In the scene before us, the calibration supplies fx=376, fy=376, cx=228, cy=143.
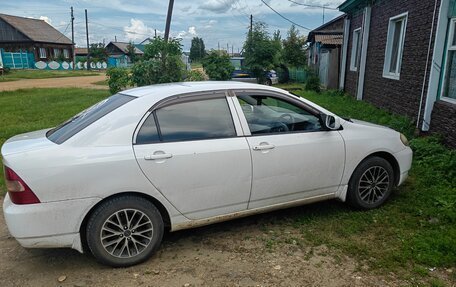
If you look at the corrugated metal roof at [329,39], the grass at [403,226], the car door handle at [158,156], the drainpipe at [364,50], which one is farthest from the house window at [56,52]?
the car door handle at [158,156]

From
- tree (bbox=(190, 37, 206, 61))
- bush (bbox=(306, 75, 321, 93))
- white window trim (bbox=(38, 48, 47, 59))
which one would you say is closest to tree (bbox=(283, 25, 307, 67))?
bush (bbox=(306, 75, 321, 93))

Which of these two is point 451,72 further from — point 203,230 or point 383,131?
point 203,230

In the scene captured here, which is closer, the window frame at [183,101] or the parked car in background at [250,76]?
the window frame at [183,101]

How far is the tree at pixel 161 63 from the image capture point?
1163 centimetres

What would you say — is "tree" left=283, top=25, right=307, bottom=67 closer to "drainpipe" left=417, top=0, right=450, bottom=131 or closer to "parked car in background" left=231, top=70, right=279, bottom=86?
"parked car in background" left=231, top=70, right=279, bottom=86

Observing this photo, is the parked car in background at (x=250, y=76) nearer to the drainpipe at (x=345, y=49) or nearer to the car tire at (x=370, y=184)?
the drainpipe at (x=345, y=49)

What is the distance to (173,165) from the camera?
10.5 ft

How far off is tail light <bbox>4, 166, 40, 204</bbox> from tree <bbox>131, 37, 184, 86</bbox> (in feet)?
29.3

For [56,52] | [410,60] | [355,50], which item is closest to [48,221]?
[410,60]

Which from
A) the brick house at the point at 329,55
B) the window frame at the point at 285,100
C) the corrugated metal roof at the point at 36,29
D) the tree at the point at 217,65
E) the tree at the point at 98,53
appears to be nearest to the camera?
the window frame at the point at 285,100

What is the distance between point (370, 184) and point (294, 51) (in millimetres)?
27187

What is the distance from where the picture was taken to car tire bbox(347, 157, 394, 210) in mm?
4117

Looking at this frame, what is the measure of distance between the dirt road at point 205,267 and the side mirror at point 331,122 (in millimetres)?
1209

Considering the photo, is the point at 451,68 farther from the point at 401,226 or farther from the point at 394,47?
the point at 401,226
